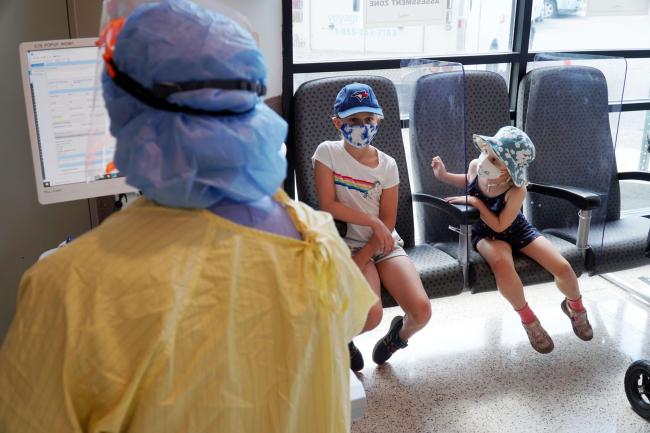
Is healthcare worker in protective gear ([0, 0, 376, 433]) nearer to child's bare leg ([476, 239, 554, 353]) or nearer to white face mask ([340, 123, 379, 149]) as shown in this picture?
white face mask ([340, 123, 379, 149])

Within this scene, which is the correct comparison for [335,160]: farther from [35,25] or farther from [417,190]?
[35,25]

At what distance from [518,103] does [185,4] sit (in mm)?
2548

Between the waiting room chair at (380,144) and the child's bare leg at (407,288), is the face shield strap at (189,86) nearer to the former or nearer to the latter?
the child's bare leg at (407,288)

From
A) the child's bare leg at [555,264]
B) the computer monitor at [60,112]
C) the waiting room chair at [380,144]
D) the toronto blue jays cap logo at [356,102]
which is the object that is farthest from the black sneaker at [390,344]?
the computer monitor at [60,112]

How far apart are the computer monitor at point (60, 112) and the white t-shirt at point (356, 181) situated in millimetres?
809

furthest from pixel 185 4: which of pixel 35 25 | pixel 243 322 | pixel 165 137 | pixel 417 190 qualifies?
pixel 417 190

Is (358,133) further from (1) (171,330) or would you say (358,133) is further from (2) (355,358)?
(1) (171,330)

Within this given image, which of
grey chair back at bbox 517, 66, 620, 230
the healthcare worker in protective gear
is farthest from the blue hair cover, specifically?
grey chair back at bbox 517, 66, 620, 230

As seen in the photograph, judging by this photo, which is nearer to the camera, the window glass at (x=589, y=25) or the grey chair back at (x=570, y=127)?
the grey chair back at (x=570, y=127)

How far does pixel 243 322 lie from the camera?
86 cm

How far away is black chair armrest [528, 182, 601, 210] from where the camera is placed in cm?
258

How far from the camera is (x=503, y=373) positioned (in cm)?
262

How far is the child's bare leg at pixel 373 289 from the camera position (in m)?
2.18

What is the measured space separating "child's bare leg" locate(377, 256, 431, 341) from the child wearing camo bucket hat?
354mm
